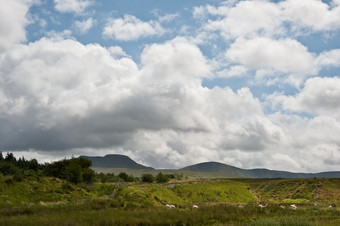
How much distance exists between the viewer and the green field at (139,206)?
21.1m

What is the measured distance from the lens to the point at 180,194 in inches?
2630

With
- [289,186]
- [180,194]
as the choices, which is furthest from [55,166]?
[289,186]

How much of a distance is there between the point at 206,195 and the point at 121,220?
52.9 meters

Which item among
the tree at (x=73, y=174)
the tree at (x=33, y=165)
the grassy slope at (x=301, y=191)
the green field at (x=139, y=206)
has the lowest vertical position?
the grassy slope at (x=301, y=191)

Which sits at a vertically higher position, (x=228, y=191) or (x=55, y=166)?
(x=55, y=166)

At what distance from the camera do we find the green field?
21.1 meters

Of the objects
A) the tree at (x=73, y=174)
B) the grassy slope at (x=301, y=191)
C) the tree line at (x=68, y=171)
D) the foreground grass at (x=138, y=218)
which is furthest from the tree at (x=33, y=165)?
the foreground grass at (x=138, y=218)

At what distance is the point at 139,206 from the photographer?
29906 mm

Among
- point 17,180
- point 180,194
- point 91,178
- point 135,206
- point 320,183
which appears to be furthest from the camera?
point 320,183

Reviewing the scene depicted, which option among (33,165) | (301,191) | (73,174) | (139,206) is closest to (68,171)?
(73,174)

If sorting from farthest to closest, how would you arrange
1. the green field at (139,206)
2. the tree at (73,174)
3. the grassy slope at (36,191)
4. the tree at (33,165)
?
1. the tree at (33,165)
2. the tree at (73,174)
3. the grassy slope at (36,191)
4. the green field at (139,206)

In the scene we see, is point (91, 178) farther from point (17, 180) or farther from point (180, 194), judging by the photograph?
point (17, 180)

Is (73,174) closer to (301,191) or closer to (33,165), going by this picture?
(33,165)

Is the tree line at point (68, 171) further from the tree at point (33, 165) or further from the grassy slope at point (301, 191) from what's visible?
the grassy slope at point (301, 191)
